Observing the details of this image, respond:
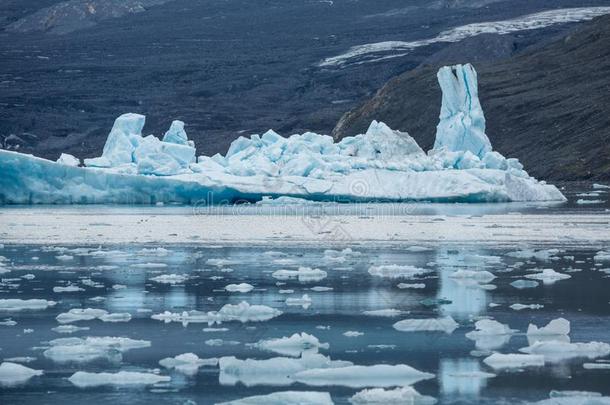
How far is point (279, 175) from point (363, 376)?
22297mm

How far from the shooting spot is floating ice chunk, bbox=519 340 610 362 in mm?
7285

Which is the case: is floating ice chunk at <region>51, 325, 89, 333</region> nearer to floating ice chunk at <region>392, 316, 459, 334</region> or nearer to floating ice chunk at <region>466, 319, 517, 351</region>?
floating ice chunk at <region>392, 316, 459, 334</region>

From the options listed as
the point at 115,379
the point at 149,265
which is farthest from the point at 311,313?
the point at 149,265

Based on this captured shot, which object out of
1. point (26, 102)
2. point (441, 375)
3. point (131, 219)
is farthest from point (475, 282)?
point (26, 102)

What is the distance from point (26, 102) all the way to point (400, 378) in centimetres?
10216

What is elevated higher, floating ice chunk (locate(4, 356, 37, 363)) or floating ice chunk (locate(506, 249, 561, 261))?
floating ice chunk (locate(506, 249, 561, 261))

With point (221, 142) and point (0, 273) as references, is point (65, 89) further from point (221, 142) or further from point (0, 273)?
point (0, 273)

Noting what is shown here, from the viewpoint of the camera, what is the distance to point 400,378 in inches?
264

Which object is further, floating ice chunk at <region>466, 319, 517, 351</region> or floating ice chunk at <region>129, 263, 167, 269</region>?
floating ice chunk at <region>129, 263, 167, 269</region>

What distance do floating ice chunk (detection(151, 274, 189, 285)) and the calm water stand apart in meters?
0.09

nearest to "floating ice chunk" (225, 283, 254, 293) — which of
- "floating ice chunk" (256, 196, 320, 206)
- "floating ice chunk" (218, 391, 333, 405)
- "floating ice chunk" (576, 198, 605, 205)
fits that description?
"floating ice chunk" (218, 391, 333, 405)

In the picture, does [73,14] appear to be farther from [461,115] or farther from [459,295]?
[459,295]

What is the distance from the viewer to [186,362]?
7168 millimetres

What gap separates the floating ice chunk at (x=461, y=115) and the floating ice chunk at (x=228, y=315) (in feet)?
86.7
